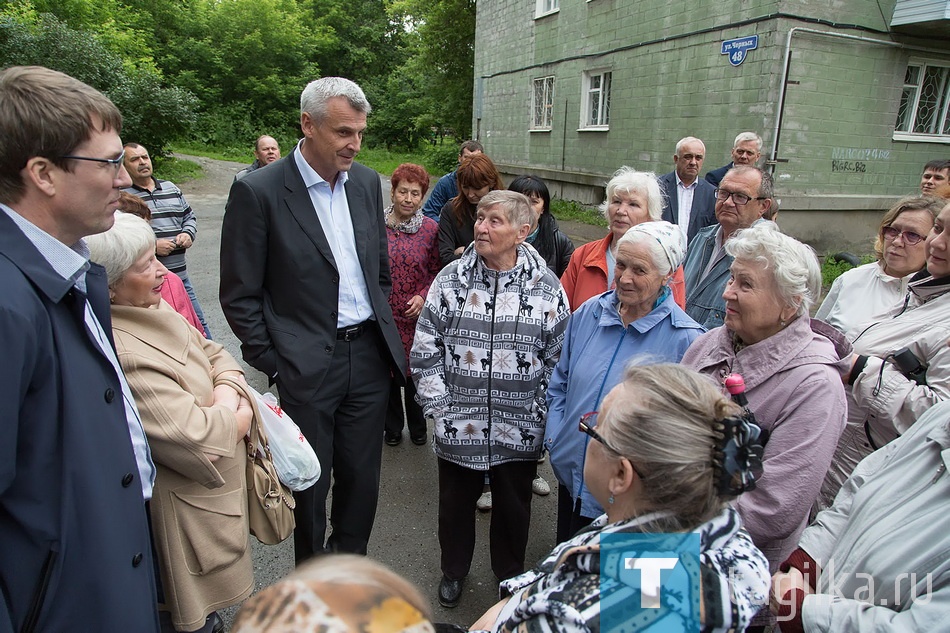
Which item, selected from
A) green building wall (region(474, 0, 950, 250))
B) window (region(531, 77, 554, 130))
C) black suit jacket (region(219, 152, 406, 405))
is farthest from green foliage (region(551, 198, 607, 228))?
black suit jacket (region(219, 152, 406, 405))

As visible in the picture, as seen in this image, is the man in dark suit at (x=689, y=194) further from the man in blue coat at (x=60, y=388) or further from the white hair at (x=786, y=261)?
the man in blue coat at (x=60, y=388)

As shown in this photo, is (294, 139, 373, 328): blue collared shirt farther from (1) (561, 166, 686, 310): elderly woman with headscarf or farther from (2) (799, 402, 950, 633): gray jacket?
(2) (799, 402, 950, 633): gray jacket

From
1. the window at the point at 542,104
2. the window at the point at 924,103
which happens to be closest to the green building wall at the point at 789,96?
the window at the point at 924,103

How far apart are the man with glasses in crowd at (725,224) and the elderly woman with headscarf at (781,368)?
2.92 feet

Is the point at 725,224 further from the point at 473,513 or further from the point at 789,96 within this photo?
the point at 789,96

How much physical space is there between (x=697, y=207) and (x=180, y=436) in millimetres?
4464

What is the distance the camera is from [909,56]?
9.71m

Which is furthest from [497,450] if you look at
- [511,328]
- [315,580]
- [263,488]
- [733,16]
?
[733,16]

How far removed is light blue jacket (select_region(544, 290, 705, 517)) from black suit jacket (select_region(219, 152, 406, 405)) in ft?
3.51

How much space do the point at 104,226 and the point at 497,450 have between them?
180 centimetres

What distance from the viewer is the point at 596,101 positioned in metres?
14.1

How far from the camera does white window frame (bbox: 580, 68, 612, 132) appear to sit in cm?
1362

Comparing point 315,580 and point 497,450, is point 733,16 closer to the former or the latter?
point 497,450

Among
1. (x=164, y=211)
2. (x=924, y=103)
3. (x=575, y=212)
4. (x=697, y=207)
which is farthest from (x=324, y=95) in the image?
(x=575, y=212)
